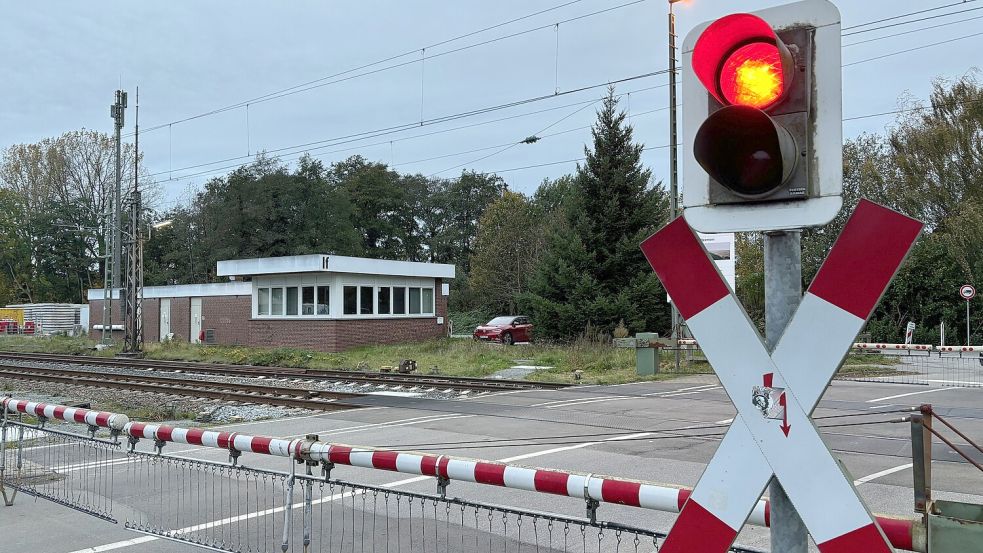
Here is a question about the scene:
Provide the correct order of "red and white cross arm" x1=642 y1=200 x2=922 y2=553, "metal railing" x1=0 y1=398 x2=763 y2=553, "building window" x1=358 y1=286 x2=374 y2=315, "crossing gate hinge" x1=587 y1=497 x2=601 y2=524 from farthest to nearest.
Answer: "building window" x1=358 y1=286 x2=374 y2=315 → "metal railing" x1=0 y1=398 x2=763 y2=553 → "crossing gate hinge" x1=587 y1=497 x2=601 y2=524 → "red and white cross arm" x1=642 y1=200 x2=922 y2=553

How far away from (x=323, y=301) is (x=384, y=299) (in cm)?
337

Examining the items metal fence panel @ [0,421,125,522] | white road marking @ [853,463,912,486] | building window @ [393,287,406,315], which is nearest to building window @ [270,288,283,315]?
building window @ [393,287,406,315]

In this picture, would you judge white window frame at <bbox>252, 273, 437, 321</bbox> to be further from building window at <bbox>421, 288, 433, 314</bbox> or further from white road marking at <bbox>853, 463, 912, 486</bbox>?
white road marking at <bbox>853, 463, 912, 486</bbox>

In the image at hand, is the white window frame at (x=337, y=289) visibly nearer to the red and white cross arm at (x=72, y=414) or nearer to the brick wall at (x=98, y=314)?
the brick wall at (x=98, y=314)

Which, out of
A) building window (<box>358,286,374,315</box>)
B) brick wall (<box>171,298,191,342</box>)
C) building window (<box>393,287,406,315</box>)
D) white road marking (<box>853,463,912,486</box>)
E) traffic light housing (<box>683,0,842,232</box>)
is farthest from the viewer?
brick wall (<box>171,298,191,342</box>)

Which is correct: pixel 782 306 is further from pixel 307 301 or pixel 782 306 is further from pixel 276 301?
pixel 276 301

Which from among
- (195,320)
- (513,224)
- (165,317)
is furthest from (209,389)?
(513,224)

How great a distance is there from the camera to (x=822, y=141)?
2270mm

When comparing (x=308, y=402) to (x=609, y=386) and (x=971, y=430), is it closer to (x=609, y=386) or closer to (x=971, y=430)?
(x=609, y=386)

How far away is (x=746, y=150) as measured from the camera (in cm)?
227

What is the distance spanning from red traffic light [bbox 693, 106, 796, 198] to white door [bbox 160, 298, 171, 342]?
4499cm

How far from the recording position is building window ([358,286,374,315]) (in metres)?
35.7

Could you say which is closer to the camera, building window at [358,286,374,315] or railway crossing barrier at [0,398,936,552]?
railway crossing barrier at [0,398,936,552]

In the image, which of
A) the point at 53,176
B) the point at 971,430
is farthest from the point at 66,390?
the point at 53,176
